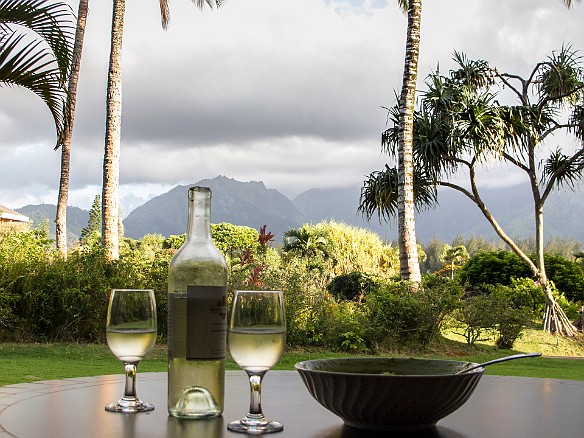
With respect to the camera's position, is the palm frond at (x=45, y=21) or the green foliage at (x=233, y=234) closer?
the palm frond at (x=45, y=21)

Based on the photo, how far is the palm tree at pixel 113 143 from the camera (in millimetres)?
10692

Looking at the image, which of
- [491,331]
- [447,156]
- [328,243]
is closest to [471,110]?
[447,156]

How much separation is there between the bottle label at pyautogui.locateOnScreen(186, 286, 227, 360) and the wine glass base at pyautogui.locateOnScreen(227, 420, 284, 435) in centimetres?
12

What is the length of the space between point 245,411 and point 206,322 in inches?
9.5

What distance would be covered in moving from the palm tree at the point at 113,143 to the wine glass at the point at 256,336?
9.58m

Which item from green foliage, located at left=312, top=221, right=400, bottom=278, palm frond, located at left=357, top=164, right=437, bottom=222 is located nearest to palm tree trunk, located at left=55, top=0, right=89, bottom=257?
palm frond, located at left=357, top=164, right=437, bottom=222

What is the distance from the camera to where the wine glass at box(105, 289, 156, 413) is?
137 cm

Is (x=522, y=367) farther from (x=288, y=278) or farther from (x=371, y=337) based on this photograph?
(x=288, y=278)

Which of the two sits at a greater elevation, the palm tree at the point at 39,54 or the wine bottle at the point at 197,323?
the palm tree at the point at 39,54

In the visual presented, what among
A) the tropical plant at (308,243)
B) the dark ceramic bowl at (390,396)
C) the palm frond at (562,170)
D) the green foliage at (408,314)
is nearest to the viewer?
the dark ceramic bowl at (390,396)

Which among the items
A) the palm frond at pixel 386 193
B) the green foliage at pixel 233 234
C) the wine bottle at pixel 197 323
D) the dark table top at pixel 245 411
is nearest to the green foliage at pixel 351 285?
the palm frond at pixel 386 193

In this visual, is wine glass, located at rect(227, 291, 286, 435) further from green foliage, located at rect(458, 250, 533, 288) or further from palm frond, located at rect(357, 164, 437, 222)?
green foliage, located at rect(458, 250, 533, 288)

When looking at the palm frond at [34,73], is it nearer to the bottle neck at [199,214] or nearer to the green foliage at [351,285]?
the bottle neck at [199,214]

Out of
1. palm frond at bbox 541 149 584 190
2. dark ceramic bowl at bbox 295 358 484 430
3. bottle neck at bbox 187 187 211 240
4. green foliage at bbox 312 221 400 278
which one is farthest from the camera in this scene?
green foliage at bbox 312 221 400 278
